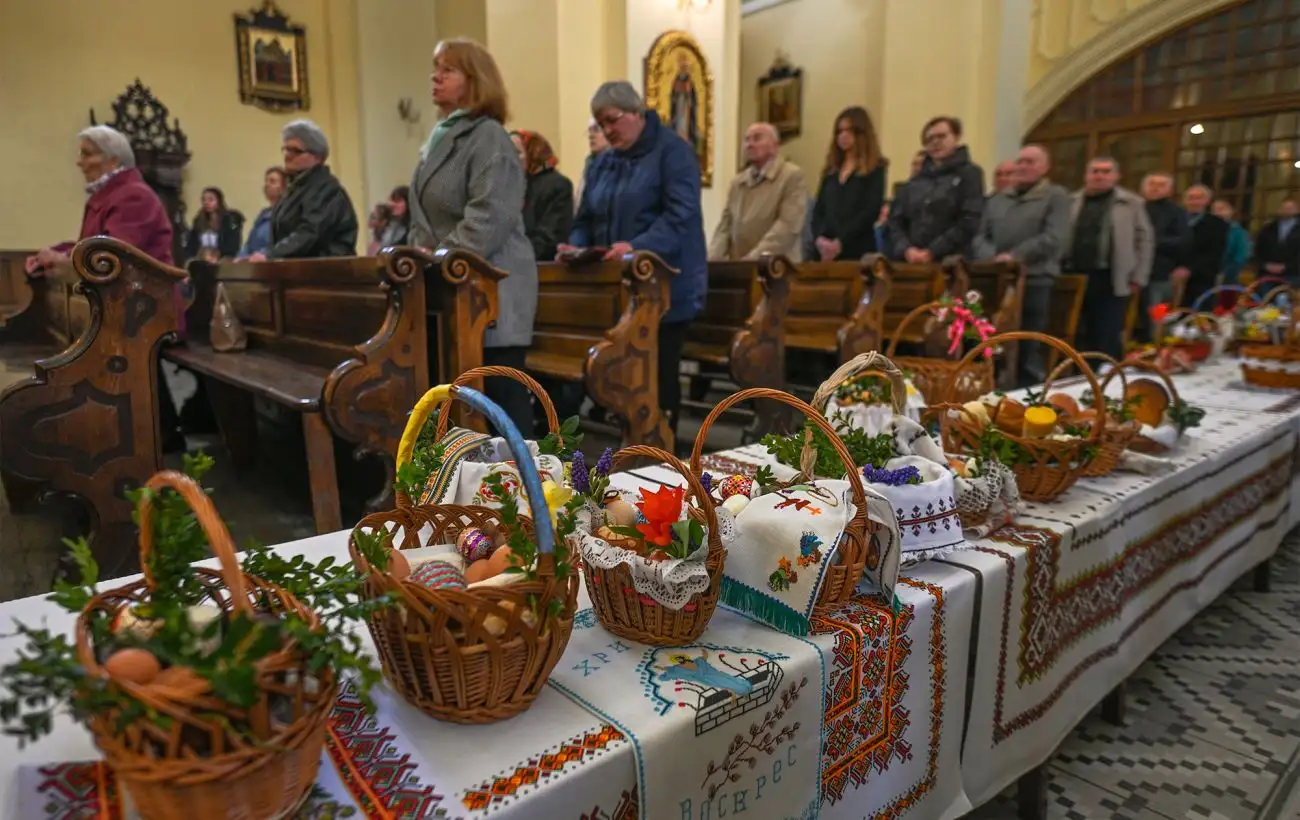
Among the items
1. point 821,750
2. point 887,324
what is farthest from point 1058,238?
point 821,750

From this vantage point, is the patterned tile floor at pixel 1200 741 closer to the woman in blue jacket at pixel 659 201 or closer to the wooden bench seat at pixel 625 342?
the wooden bench seat at pixel 625 342

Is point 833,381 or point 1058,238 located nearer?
point 833,381

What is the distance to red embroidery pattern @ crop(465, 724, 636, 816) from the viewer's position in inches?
36.4

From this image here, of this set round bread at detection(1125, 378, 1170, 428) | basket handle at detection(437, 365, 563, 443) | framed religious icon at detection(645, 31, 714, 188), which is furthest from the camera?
framed religious icon at detection(645, 31, 714, 188)

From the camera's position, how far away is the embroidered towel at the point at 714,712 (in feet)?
3.50

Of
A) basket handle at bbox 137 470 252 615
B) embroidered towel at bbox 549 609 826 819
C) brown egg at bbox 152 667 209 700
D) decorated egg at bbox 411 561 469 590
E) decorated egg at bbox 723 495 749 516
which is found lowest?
embroidered towel at bbox 549 609 826 819

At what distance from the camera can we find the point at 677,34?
7.99 meters

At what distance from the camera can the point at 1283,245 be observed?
27.9 ft

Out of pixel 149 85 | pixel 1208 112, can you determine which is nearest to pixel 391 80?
pixel 149 85

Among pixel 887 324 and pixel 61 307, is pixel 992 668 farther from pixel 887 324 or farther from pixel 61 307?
pixel 61 307

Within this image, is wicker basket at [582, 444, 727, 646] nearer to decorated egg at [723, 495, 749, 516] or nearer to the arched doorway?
decorated egg at [723, 495, 749, 516]

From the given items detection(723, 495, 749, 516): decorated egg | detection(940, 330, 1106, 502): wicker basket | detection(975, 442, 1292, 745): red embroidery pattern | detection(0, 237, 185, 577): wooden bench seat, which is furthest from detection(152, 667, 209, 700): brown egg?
detection(0, 237, 185, 577): wooden bench seat

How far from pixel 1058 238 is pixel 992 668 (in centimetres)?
525

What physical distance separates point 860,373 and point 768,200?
3859 mm
